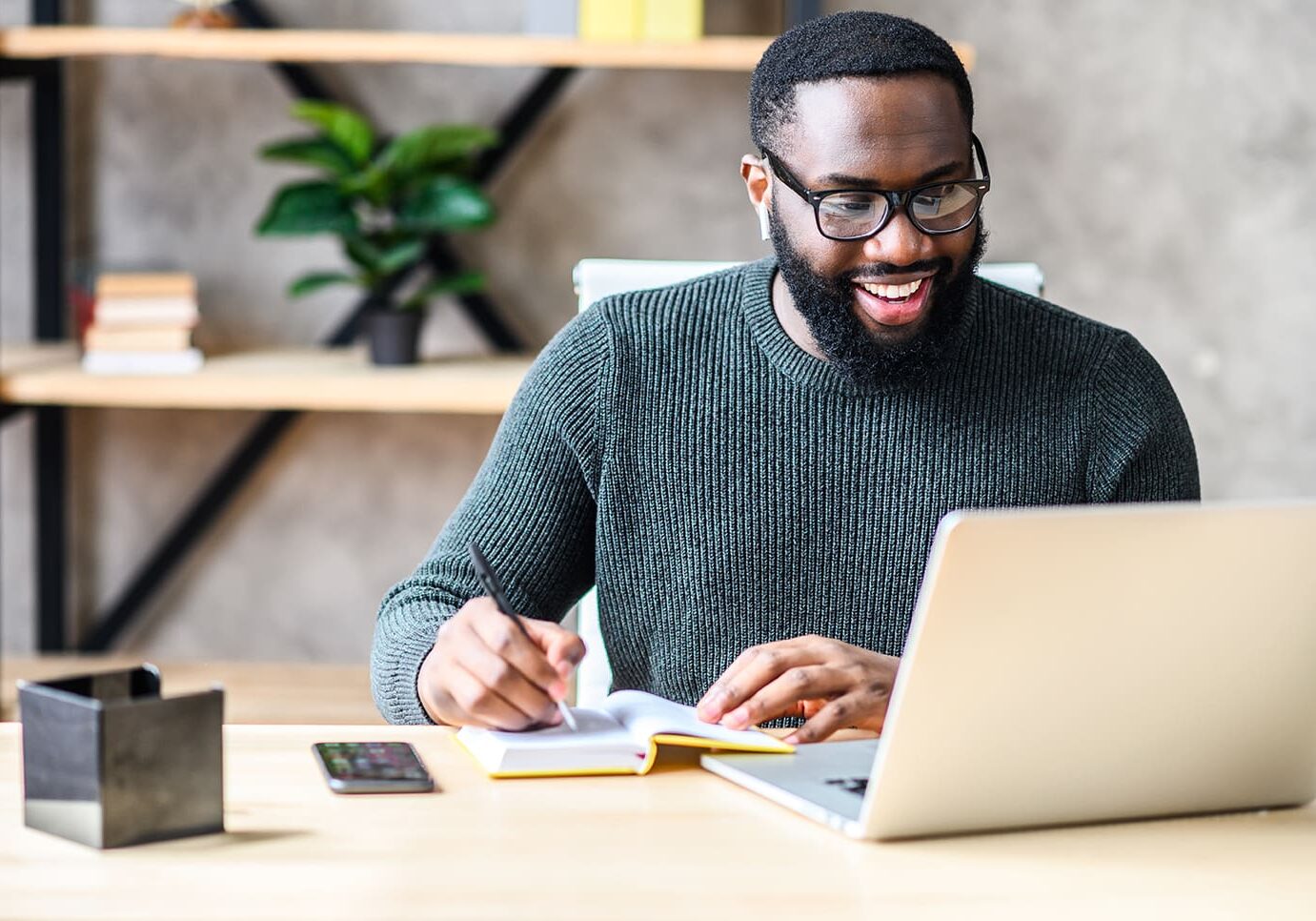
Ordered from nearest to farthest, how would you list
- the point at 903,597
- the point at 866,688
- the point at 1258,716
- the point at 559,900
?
the point at 559,900
the point at 1258,716
the point at 866,688
the point at 903,597

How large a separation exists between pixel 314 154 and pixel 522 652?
4.65 feet

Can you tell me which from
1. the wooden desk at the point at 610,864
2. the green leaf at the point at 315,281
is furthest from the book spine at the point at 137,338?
the wooden desk at the point at 610,864

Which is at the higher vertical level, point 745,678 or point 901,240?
point 901,240

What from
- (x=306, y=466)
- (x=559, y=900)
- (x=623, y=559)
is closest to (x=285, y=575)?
(x=306, y=466)

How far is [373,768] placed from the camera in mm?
970

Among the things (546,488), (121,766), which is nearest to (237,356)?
(546,488)

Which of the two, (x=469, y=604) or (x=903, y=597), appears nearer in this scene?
(x=469, y=604)

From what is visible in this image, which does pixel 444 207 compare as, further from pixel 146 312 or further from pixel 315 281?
pixel 146 312

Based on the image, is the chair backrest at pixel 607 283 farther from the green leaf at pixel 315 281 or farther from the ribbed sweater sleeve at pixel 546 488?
the green leaf at pixel 315 281

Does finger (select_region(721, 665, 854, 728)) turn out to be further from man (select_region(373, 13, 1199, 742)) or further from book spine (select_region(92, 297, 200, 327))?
book spine (select_region(92, 297, 200, 327))

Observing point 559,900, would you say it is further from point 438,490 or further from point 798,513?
point 438,490

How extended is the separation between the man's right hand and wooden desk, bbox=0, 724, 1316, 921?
0.18 feet

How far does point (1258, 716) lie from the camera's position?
2.99ft

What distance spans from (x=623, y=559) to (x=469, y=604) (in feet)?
1.05
